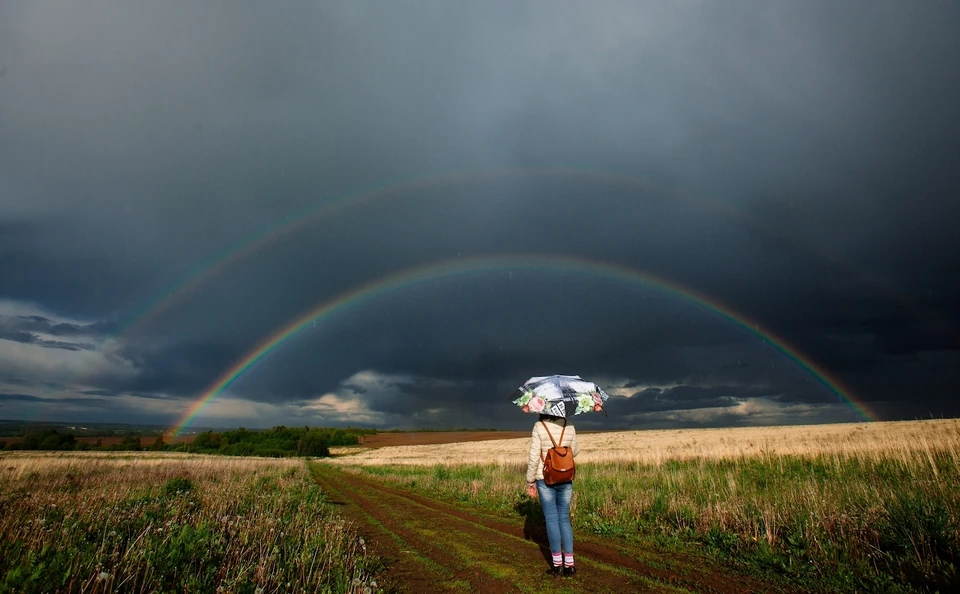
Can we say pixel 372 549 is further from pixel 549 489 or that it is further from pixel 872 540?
pixel 872 540

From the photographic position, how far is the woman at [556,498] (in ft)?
26.2


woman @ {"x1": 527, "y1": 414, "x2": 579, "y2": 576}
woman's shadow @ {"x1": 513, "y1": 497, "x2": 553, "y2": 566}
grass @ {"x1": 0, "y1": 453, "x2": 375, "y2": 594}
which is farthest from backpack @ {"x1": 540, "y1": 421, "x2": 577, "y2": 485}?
grass @ {"x1": 0, "y1": 453, "x2": 375, "y2": 594}

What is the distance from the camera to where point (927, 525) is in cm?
794

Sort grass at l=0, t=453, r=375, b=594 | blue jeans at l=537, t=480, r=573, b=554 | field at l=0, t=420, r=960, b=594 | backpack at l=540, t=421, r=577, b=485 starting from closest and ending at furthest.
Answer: grass at l=0, t=453, r=375, b=594 < field at l=0, t=420, r=960, b=594 < backpack at l=540, t=421, r=577, b=485 < blue jeans at l=537, t=480, r=573, b=554

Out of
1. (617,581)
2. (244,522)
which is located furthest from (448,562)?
(244,522)

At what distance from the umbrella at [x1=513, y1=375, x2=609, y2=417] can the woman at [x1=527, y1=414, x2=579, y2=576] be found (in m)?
0.32

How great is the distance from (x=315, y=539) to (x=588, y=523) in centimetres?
728

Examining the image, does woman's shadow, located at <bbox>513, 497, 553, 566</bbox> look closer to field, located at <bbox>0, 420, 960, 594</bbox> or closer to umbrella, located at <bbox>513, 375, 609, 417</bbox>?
field, located at <bbox>0, 420, 960, 594</bbox>

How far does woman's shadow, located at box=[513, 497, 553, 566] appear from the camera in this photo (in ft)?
33.0

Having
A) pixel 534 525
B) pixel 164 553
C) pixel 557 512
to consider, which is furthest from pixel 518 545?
pixel 164 553

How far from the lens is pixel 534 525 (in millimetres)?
12789

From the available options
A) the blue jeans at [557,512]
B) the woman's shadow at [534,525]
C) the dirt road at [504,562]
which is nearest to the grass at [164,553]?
the dirt road at [504,562]

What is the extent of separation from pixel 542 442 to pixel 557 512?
3.96 ft

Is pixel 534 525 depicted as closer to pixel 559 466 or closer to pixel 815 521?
pixel 559 466
